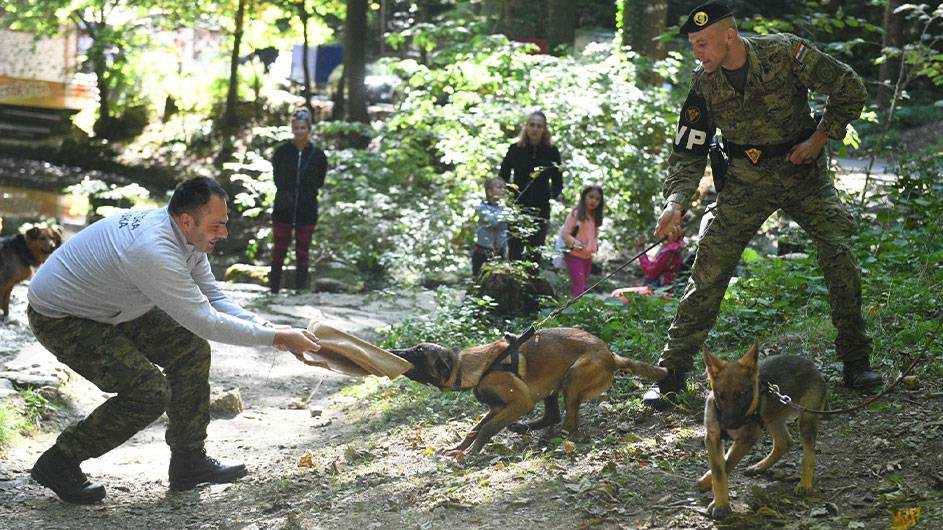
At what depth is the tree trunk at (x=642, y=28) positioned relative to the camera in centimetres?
1566

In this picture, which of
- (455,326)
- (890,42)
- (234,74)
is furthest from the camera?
(234,74)

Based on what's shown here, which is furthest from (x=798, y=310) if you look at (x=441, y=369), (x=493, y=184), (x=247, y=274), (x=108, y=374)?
(x=247, y=274)

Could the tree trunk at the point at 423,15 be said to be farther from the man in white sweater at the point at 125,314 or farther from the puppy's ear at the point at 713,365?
the puppy's ear at the point at 713,365

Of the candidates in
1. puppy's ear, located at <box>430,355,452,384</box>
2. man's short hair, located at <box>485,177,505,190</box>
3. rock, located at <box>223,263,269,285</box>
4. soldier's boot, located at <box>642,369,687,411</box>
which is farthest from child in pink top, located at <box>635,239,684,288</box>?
rock, located at <box>223,263,269,285</box>

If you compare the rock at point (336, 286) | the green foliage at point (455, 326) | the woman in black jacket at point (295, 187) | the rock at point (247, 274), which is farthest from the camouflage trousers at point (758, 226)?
the rock at point (247, 274)

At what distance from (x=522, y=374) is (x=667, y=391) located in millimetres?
971

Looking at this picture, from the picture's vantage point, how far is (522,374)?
6.11m

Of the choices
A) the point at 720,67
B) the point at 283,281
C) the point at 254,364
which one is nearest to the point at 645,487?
the point at 720,67

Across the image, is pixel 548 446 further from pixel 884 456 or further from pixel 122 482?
pixel 122 482

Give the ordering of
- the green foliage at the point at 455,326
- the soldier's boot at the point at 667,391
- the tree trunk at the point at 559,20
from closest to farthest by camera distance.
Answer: the soldier's boot at the point at 667,391
the green foliage at the point at 455,326
the tree trunk at the point at 559,20

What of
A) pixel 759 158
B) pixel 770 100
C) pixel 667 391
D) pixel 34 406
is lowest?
pixel 34 406

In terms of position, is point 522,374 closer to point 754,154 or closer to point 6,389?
point 754,154

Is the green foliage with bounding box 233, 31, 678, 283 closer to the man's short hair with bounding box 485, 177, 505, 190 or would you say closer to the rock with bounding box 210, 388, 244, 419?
the man's short hair with bounding box 485, 177, 505, 190

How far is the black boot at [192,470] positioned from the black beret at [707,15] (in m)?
3.90
